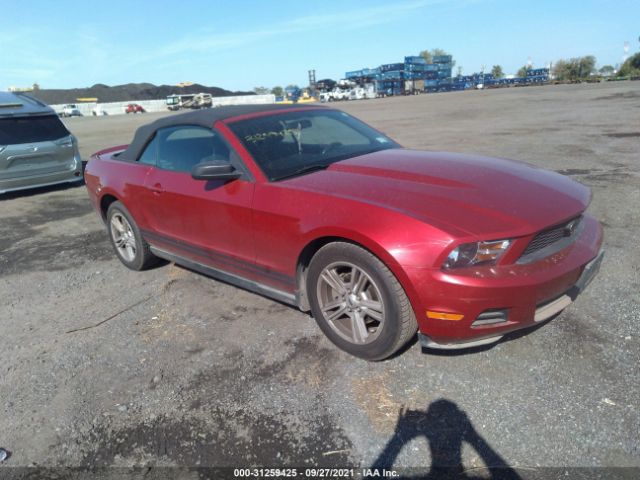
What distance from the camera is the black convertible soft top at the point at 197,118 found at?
3883mm

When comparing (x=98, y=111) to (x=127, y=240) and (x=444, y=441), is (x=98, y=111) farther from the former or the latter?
(x=444, y=441)

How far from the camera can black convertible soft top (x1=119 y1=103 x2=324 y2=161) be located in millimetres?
3883

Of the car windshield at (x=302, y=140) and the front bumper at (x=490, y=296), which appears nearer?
the front bumper at (x=490, y=296)

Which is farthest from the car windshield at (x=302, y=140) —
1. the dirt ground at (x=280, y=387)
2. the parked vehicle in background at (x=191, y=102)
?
the parked vehicle in background at (x=191, y=102)

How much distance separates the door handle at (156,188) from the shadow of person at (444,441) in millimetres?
2780

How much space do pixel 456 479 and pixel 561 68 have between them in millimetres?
92661

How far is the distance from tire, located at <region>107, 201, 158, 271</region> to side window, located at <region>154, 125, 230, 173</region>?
821 millimetres

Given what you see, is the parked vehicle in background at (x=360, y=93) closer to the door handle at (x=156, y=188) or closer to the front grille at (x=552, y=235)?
the door handle at (x=156, y=188)

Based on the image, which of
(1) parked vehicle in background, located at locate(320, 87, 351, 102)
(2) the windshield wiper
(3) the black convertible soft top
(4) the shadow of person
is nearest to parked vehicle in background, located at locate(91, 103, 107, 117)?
(1) parked vehicle in background, located at locate(320, 87, 351, 102)

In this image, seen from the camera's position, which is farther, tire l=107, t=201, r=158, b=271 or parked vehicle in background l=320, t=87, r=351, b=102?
parked vehicle in background l=320, t=87, r=351, b=102

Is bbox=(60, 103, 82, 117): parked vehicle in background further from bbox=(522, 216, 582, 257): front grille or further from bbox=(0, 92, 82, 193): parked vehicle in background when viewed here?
bbox=(522, 216, 582, 257): front grille

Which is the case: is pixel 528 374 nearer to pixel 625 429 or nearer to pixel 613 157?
pixel 625 429

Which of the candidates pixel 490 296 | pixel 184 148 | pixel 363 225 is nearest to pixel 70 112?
pixel 184 148

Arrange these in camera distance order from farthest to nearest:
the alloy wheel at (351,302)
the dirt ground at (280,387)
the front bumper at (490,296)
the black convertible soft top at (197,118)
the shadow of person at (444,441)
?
the black convertible soft top at (197,118) < the alloy wheel at (351,302) < the front bumper at (490,296) < the dirt ground at (280,387) < the shadow of person at (444,441)
